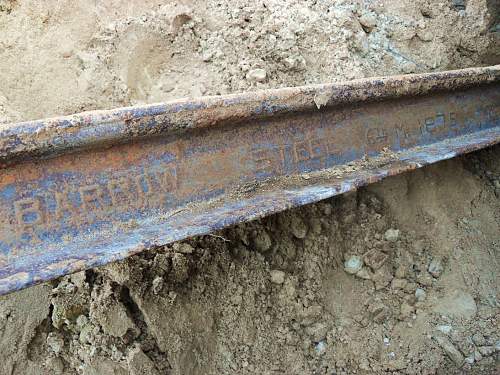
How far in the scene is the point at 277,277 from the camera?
98.3 inches

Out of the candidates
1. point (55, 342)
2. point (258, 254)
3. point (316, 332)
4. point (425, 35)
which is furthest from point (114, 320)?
point (425, 35)

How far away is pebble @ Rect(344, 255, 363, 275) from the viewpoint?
270 cm

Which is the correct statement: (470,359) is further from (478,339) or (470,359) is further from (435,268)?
(435,268)

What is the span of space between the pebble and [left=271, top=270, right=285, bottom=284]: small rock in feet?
A: 1.27

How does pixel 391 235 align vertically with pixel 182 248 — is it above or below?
below

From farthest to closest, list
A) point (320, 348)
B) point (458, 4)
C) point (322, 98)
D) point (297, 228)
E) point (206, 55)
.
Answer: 1. point (458, 4)
2. point (206, 55)
3. point (297, 228)
4. point (320, 348)
5. point (322, 98)

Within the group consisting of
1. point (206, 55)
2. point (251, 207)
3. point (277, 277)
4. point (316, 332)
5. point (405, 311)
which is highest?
point (206, 55)

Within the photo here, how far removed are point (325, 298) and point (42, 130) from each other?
1.62m

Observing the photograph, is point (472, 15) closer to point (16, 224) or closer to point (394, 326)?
point (394, 326)

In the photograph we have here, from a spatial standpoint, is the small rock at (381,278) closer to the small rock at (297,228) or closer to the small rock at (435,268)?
the small rock at (435,268)

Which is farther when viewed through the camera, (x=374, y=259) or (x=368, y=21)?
(x=368, y=21)

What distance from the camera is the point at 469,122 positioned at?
8.84ft

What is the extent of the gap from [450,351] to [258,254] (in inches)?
41.2

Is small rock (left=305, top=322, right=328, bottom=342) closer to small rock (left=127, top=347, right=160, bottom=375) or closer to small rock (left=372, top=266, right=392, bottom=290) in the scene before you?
small rock (left=372, top=266, right=392, bottom=290)
